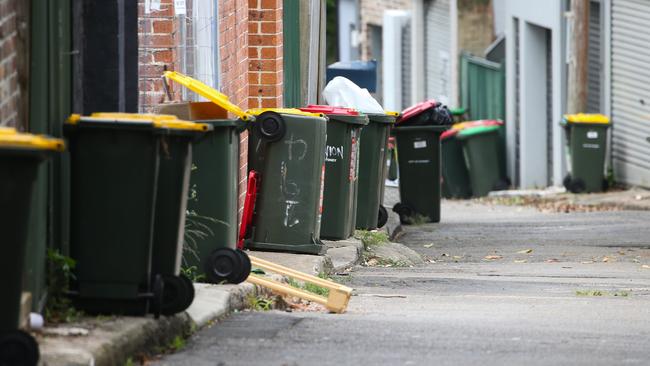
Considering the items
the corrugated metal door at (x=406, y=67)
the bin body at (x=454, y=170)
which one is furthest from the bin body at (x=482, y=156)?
the corrugated metal door at (x=406, y=67)

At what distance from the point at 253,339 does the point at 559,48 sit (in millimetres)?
17081

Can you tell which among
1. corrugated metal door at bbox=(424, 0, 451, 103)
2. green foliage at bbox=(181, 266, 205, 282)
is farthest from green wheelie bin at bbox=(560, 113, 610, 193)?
green foliage at bbox=(181, 266, 205, 282)

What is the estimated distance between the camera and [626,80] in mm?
21094

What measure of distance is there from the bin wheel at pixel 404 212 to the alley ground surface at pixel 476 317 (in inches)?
77.1

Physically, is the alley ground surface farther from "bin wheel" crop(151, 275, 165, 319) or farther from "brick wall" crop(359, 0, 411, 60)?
"brick wall" crop(359, 0, 411, 60)

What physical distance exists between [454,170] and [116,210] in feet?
60.8

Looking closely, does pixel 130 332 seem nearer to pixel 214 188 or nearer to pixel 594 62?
pixel 214 188

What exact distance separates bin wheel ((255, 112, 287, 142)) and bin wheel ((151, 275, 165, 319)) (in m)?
3.58

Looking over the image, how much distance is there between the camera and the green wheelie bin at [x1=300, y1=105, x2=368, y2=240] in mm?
11867

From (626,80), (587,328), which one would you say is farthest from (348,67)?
(587,328)

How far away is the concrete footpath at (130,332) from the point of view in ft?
18.4

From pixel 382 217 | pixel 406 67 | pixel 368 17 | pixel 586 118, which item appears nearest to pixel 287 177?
pixel 382 217

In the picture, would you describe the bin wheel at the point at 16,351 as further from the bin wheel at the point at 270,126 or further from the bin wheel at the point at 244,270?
the bin wheel at the point at 270,126

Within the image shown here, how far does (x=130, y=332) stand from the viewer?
20.1ft
